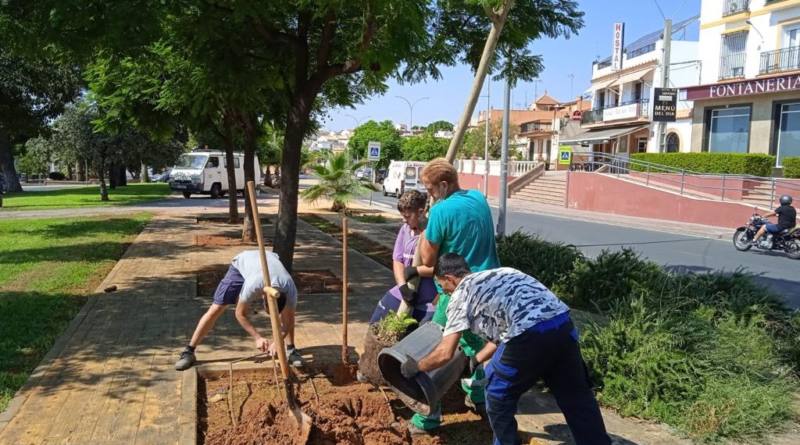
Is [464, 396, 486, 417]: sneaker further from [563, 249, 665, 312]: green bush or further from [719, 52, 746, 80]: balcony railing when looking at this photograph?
[719, 52, 746, 80]: balcony railing

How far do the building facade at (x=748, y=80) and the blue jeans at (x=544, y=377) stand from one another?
27.4m

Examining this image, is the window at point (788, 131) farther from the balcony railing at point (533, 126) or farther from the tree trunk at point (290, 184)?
the balcony railing at point (533, 126)

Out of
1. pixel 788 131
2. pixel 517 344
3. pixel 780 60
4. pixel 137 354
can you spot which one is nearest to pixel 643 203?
pixel 788 131

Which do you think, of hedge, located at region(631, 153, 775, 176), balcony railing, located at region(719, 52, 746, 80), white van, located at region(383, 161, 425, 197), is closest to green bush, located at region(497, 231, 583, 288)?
hedge, located at region(631, 153, 775, 176)

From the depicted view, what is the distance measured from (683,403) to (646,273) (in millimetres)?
3114

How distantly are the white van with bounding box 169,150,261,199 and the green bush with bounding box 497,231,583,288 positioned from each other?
2481cm

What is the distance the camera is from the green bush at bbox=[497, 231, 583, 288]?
7984 mm

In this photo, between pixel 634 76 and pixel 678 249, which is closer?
pixel 678 249

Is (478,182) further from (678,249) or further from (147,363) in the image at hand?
(147,363)

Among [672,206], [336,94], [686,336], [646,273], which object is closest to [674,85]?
[672,206]

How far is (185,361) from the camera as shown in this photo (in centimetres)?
498

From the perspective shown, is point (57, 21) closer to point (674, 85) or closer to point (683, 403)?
point (683, 403)

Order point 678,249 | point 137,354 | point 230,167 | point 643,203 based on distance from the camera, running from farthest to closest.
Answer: point 643,203, point 230,167, point 678,249, point 137,354

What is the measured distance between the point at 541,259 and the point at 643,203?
1818 cm
